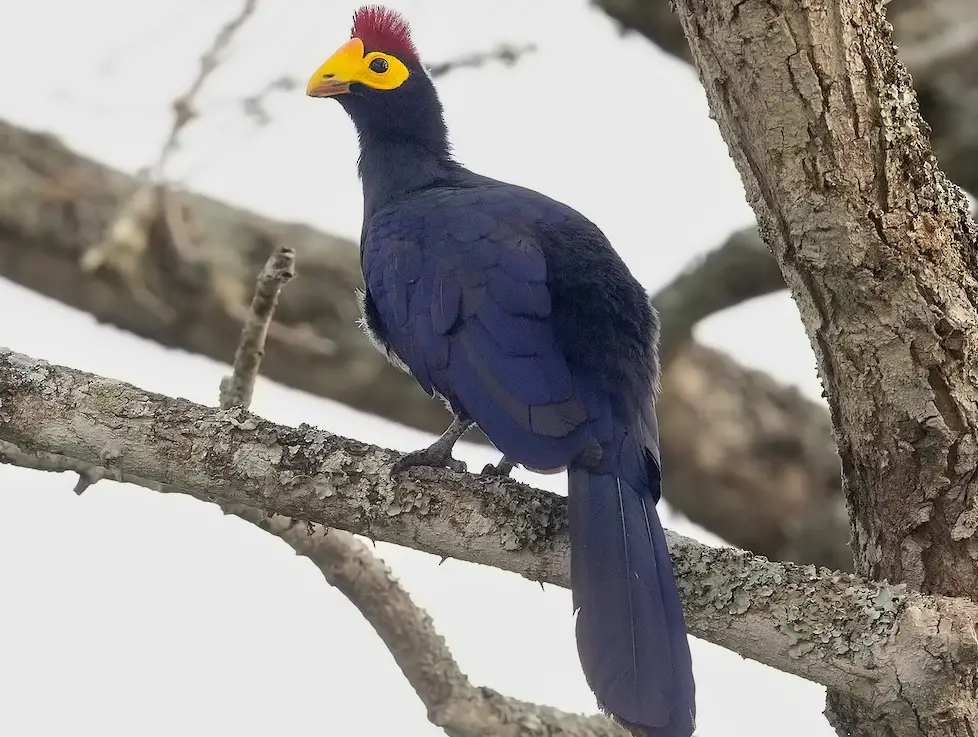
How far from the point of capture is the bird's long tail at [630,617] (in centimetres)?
200

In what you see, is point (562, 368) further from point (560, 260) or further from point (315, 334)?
point (315, 334)

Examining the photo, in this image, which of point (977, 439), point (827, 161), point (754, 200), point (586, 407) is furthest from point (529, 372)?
point (977, 439)

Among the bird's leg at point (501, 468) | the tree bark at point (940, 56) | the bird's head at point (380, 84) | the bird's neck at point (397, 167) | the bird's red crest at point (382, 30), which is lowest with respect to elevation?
the bird's leg at point (501, 468)

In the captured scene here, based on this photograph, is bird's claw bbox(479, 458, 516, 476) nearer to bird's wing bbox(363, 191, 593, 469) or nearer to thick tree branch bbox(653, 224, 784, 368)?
bird's wing bbox(363, 191, 593, 469)

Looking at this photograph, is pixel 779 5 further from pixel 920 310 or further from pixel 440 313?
pixel 440 313

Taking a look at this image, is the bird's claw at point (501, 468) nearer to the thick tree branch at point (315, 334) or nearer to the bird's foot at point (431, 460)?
the bird's foot at point (431, 460)

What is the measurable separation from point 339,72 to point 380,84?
116 mm

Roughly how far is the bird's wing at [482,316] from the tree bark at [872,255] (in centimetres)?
49

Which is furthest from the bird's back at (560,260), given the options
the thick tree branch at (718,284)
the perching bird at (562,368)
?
the thick tree branch at (718,284)

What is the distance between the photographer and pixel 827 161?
6.82 feet

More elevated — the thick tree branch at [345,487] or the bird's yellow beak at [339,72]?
the bird's yellow beak at [339,72]

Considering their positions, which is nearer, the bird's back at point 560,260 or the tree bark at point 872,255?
the tree bark at point 872,255

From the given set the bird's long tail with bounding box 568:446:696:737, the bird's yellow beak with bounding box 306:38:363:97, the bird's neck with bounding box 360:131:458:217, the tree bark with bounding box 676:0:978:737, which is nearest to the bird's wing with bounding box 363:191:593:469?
the bird's long tail with bounding box 568:446:696:737

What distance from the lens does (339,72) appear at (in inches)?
128
